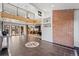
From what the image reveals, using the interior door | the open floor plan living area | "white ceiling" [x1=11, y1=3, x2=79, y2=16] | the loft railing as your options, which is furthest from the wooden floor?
"white ceiling" [x1=11, y1=3, x2=79, y2=16]

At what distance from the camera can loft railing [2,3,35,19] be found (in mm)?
2816

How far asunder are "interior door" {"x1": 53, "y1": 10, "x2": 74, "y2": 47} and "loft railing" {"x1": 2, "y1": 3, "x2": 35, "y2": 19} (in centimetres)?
77

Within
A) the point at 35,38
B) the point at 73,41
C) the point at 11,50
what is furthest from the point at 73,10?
the point at 11,50

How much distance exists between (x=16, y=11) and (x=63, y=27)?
5.13 feet

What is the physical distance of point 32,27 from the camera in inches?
119

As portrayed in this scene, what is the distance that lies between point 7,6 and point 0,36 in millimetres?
788

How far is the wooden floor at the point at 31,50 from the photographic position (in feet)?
9.45

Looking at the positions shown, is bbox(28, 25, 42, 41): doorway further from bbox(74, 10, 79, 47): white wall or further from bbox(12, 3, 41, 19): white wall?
bbox(74, 10, 79, 47): white wall

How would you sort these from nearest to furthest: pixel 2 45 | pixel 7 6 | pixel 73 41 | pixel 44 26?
pixel 7 6 → pixel 2 45 → pixel 44 26 → pixel 73 41

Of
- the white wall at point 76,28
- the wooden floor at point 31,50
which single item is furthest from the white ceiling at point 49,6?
the wooden floor at point 31,50

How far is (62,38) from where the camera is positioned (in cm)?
374

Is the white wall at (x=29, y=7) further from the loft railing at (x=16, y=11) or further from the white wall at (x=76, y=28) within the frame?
the white wall at (x=76, y=28)

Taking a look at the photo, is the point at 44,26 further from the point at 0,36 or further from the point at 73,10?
the point at 0,36

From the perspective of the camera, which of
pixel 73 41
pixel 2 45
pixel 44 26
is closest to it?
pixel 2 45
